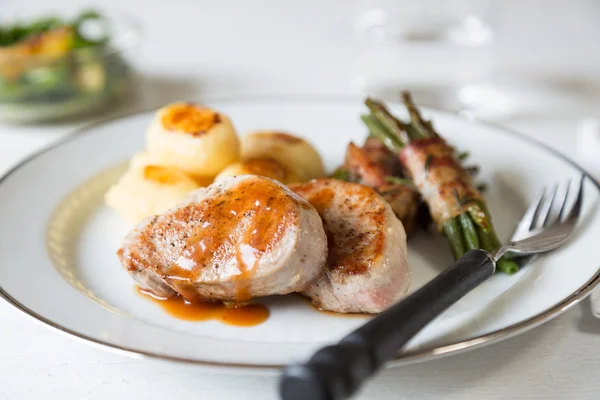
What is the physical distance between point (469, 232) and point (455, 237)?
57mm

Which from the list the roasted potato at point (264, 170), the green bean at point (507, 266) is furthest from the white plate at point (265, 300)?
the roasted potato at point (264, 170)

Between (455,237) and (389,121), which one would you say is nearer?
(455,237)

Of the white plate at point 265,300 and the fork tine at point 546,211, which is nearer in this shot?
the white plate at point 265,300

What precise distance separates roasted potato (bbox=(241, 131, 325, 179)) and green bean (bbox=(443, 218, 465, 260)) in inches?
30.1

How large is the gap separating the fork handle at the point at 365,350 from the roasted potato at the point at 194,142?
1320 millimetres

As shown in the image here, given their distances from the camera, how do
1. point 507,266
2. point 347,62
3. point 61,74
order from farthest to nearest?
point 347,62 < point 61,74 < point 507,266

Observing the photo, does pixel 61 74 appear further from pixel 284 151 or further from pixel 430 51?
pixel 430 51

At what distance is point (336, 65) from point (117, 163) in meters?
2.37

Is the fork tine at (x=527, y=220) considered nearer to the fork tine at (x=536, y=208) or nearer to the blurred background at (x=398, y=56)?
the fork tine at (x=536, y=208)

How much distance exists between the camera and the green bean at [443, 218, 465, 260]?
266 cm

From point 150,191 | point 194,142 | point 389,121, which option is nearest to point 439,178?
point 389,121

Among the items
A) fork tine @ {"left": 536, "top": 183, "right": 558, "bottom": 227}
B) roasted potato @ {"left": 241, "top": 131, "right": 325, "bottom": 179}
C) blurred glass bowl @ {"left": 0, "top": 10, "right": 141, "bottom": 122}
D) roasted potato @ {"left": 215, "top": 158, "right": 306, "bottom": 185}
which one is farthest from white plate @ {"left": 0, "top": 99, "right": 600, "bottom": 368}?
blurred glass bowl @ {"left": 0, "top": 10, "right": 141, "bottom": 122}

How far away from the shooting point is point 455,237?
2.68 m

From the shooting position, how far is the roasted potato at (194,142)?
9.76 feet
